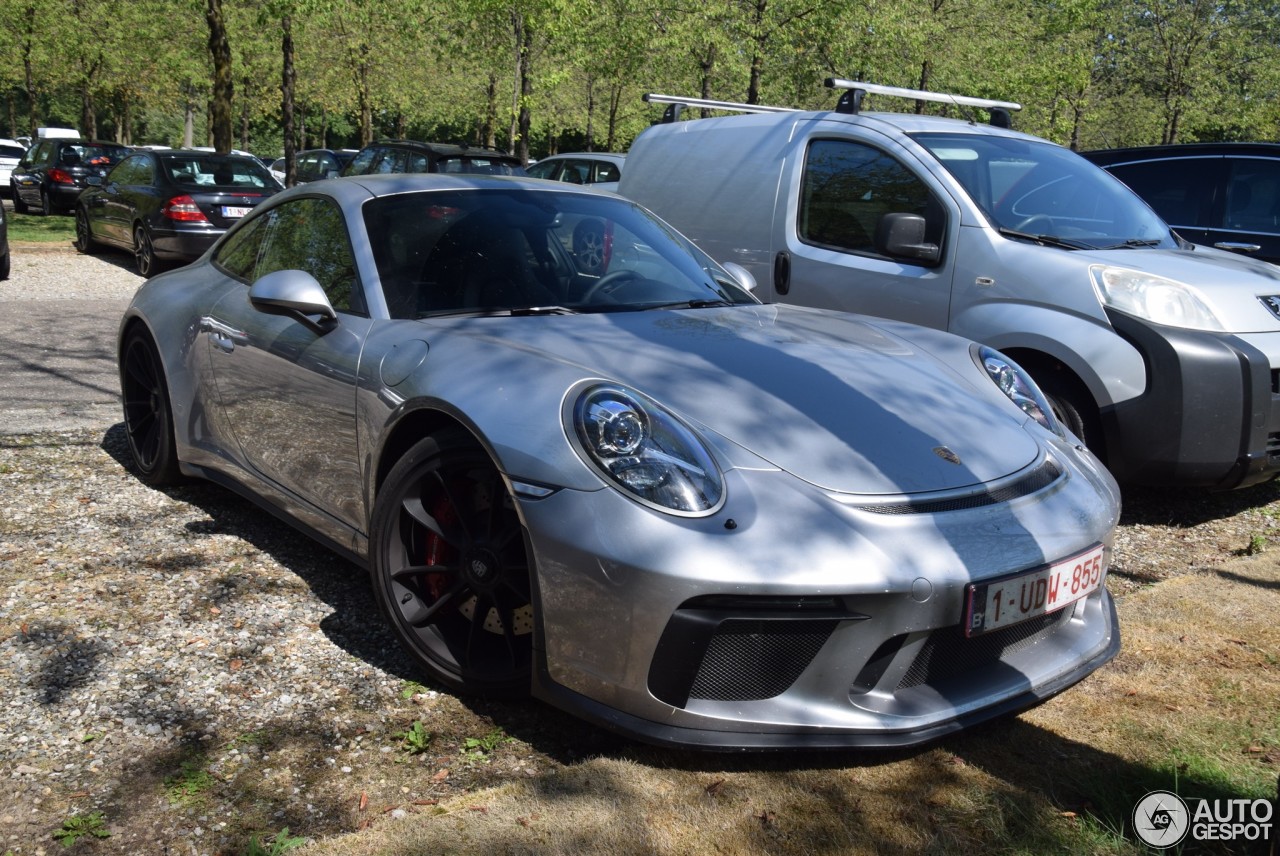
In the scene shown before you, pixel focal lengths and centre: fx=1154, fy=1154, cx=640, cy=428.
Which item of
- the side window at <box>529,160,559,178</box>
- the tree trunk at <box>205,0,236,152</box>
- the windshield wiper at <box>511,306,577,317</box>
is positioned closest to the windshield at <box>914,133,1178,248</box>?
the windshield wiper at <box>511,306,577,317</box>

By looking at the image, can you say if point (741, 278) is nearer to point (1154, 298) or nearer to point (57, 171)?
point (1154, 298)

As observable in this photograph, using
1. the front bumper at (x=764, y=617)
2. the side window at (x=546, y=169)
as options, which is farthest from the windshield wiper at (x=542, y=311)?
the side window at (x=546, y=169)

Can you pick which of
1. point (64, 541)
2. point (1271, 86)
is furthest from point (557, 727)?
point (1271, 86)

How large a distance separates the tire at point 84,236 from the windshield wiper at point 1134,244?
45.6 ft

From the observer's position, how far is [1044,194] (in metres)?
5.96

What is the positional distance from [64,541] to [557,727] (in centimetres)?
240

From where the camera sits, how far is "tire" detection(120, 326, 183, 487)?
16.2ft

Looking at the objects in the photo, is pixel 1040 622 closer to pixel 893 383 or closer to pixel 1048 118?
pixel 893 383

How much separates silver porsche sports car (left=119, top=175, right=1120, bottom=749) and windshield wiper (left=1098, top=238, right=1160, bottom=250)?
2.05m

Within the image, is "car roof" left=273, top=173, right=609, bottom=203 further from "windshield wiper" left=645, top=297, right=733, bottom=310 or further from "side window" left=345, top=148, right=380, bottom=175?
"side window" left=345, top=148, right=380, bottom=175

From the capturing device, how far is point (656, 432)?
9.61 feet

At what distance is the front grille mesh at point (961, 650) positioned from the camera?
2.79 meters

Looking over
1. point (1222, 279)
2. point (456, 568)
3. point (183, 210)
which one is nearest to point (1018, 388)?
point (456, 568)

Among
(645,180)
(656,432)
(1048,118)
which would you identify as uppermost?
(1048,118)
